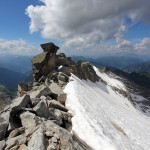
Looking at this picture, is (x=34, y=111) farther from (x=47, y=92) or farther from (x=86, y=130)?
(x=47, y=92)

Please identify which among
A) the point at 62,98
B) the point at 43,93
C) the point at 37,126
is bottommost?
the point at 62,98

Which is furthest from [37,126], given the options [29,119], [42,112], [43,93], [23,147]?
[43,93]

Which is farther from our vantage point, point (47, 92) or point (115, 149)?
point (47, 92)

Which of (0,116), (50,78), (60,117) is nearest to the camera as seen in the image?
(0,116)

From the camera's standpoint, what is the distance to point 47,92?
23.7m

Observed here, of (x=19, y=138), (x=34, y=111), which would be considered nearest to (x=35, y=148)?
(x=19, y=138)

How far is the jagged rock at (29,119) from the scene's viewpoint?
15.5 meters

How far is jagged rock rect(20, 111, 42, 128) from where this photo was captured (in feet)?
50.9

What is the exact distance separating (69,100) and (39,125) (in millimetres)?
9741

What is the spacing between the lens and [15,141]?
13578 mm

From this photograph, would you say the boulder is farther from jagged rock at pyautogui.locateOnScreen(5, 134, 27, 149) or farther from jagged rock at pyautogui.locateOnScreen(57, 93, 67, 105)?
jagged rock at pyautogui.locateOnScreen(57, 93, 67, 105)

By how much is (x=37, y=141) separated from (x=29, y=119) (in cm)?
340

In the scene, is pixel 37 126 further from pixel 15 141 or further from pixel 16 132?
pixel 15 141

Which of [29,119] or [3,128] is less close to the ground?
[29,119]
